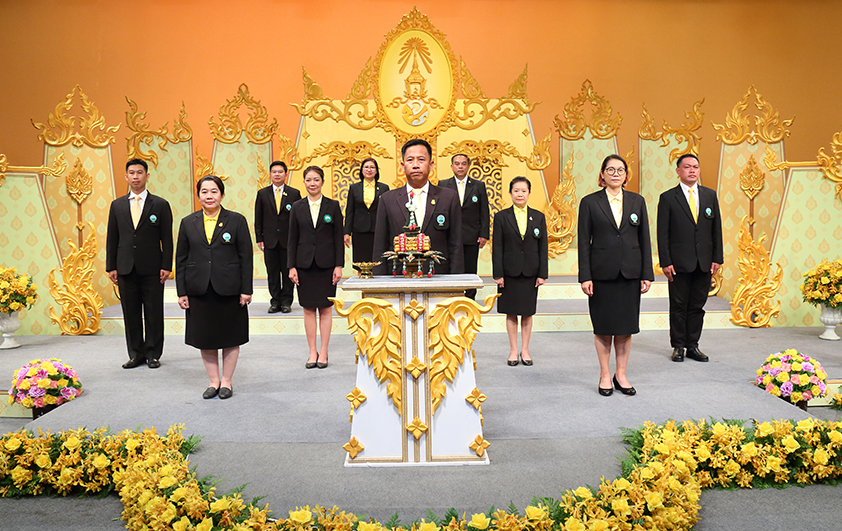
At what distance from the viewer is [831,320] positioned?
4.97m

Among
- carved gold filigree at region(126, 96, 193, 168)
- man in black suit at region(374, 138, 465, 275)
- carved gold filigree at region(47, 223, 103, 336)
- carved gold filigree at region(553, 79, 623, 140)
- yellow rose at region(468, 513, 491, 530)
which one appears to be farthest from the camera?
carved gold filigree at region(553, 79, 623, 140)

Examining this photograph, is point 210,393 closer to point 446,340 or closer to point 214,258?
point 214,258

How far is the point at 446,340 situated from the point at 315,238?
196 cm

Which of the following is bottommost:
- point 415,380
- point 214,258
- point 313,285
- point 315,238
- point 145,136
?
point 415,380

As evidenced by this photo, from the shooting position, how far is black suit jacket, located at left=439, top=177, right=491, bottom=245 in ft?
17.1

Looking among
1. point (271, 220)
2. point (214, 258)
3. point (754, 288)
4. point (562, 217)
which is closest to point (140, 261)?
point (214, 258)

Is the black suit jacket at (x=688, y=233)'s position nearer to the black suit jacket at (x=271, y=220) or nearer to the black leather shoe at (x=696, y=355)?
the black leather shoe at (x=696, y=355)

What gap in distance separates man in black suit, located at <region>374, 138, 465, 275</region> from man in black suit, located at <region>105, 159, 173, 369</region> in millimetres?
2178

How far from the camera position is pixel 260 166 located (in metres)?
6.89

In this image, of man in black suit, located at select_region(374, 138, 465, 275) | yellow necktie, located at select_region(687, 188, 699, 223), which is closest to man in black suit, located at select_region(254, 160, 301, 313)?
man in black suit, located at select_region(374, 138, 465, 275)

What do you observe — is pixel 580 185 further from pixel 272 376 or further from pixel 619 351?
pixel 272 376

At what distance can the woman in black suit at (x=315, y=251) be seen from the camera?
4152mm

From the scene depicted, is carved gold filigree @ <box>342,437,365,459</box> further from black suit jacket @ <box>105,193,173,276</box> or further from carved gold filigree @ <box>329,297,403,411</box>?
black suit jacket @ <box>105,193,173,276</box>

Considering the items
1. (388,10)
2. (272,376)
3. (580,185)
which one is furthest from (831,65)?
(272,376)
